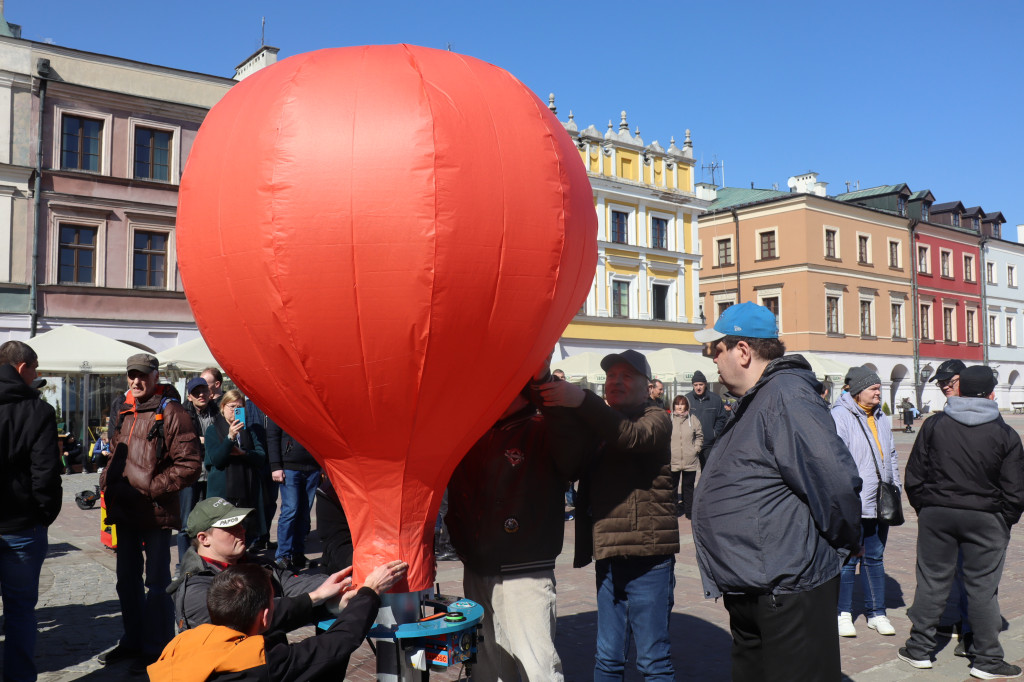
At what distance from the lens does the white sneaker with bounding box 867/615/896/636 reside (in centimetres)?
598

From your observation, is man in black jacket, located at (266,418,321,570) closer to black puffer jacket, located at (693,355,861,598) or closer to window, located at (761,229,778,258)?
black puffer jacket, located at (693,355,861,598)

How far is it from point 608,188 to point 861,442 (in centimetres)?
2857

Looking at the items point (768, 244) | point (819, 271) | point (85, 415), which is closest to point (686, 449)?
point (85, 415)

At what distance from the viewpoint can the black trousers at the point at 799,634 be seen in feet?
9.95

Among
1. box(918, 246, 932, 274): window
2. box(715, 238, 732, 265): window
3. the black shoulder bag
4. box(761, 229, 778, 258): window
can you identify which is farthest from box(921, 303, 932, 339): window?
the black shoulder bag

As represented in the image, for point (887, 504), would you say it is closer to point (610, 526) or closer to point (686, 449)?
point (610, 526)

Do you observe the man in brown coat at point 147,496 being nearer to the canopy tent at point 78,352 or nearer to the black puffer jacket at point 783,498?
the black puffer jacket at point 783,498

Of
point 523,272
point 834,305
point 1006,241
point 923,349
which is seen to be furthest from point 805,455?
point 1006,241

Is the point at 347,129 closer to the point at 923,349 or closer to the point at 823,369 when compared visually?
the point at 823,369

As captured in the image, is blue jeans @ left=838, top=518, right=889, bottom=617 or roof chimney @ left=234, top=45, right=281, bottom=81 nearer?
blue jeans @ left=838, top=518, right=889, bottom=617

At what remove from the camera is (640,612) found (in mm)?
3865

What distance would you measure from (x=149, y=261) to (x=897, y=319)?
126 ft

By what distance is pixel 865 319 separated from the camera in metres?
42.9

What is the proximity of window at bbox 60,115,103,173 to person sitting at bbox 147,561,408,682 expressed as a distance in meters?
23.6
